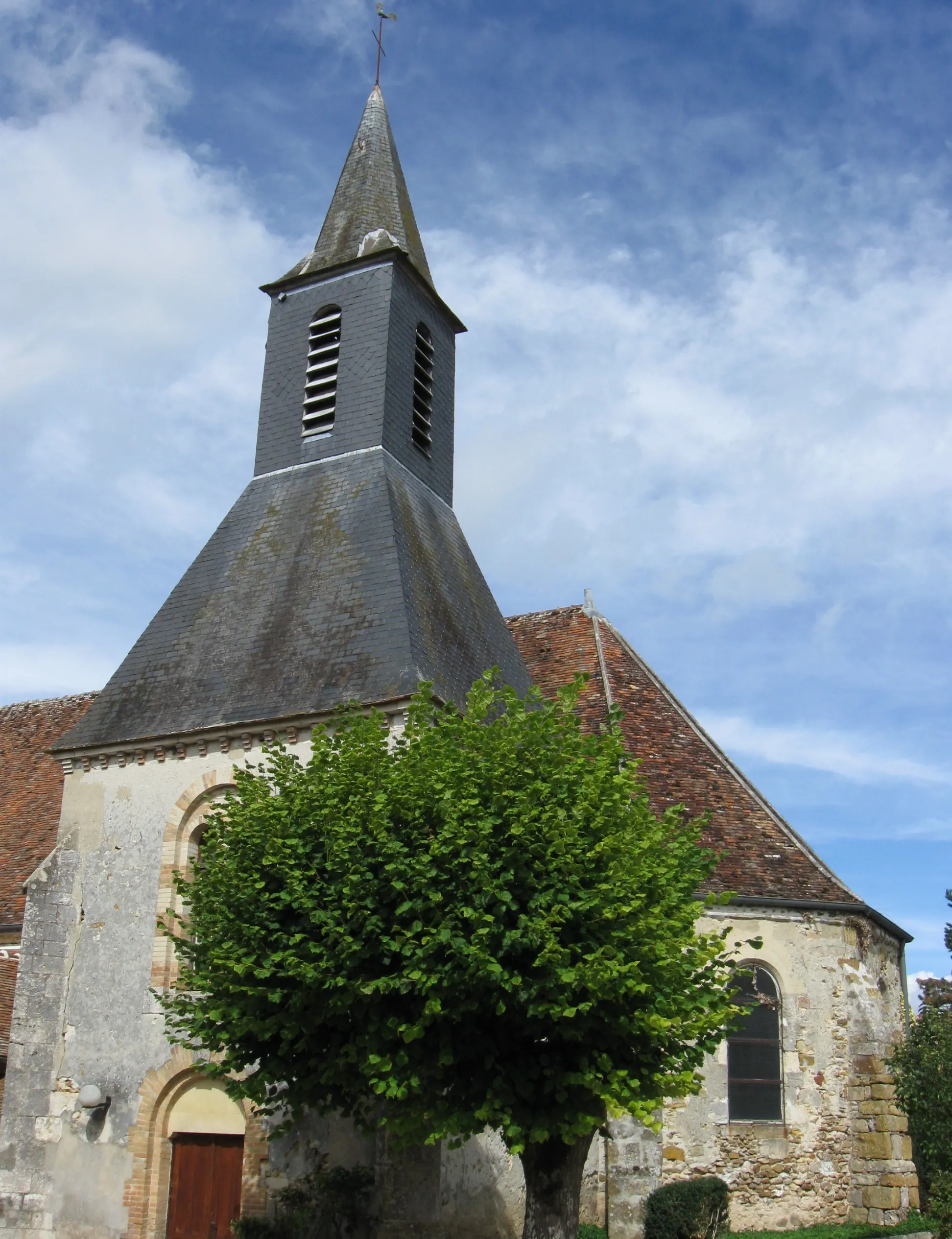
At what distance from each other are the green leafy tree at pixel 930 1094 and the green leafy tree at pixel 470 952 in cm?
569

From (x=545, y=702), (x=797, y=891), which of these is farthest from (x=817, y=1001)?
(x=545, y=702)

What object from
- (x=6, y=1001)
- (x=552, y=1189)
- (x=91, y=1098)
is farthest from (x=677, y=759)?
(x=6, y=1001)

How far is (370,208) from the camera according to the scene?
21.2 metres

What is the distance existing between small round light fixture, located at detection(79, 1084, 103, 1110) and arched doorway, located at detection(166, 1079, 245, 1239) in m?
0.87

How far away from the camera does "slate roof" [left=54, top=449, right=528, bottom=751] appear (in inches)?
603

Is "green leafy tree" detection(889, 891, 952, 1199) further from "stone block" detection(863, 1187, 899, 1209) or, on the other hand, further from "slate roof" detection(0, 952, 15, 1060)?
"slate roof" detection(0, 952, 15, 1060)

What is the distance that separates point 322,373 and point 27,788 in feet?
30.3

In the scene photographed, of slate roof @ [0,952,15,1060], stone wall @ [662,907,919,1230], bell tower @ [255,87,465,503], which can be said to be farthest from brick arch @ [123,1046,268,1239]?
bell tower @ [255,87,465,503]

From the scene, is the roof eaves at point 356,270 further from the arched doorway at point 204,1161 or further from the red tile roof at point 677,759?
the arched doorway at point 204,1161

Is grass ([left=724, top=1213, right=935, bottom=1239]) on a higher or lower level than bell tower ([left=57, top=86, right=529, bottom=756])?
lower

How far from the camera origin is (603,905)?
1055cm

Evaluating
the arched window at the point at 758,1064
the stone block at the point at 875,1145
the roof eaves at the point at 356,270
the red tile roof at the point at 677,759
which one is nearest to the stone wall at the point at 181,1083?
the stone block at the point at 875,1145

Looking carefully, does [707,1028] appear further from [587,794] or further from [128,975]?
[128,975]

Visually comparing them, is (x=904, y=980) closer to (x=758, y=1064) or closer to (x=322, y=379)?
(x=758, y=1064)
